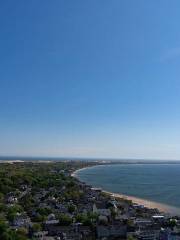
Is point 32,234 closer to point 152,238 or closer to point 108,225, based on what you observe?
point 108,225

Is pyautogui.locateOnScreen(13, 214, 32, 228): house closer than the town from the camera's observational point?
No

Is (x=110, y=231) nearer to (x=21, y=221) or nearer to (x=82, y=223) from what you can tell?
(x=82, y=223)

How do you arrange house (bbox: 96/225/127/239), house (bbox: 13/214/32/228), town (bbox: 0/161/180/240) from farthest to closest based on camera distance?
house (bbox: 13/214/32/228), house (bbox: 96/225/127/239), town (bbox: 0/161/180/240)

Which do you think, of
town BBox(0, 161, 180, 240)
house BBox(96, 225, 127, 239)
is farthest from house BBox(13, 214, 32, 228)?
house BBox(96, 225, 127, 239)

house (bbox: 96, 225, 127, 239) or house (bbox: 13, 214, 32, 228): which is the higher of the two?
house (bbox: 13, 214, 32, 228)

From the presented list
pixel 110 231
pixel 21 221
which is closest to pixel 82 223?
pixel 110 231

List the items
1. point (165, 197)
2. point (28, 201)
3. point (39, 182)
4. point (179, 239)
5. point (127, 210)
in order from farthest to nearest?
point (39, 182)
point (165, 197)
point (28, 201)
point (127, 210)
point (179, 239)

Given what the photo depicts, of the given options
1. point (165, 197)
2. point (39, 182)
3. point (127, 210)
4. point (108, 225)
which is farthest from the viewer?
point (39, 182)

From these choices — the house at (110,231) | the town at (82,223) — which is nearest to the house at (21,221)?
the town at (82,223)

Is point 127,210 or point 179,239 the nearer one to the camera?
point 179,239

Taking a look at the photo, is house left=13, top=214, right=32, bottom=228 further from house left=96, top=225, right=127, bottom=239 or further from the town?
house left=96, top=225, right=127, bottom=239

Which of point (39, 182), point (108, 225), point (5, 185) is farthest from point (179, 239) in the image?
point (39, 182)
